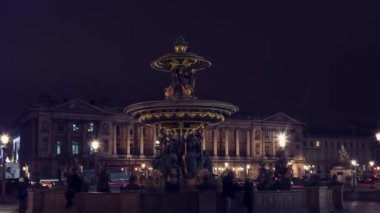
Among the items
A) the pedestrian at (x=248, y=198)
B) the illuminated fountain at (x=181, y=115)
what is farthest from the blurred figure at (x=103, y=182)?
the pedestrian at (x=248, y=198)

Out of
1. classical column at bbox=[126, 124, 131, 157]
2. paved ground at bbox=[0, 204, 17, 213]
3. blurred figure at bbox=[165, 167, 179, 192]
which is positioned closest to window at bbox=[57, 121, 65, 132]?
classical column at bbox=[126, 124, 131, 157]

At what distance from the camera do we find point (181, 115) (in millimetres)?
20312

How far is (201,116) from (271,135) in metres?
106

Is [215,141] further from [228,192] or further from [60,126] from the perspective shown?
[228,192]

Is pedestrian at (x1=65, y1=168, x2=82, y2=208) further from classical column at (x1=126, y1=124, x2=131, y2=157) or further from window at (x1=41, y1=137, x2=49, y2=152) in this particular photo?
classical column at (x1=126, y1=124, x2=131, y2=157)

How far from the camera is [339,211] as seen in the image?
20359 mm

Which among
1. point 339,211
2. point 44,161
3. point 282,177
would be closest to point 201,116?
point 282,177

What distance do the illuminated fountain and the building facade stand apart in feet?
221

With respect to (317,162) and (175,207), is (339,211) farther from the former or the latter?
(317,162)

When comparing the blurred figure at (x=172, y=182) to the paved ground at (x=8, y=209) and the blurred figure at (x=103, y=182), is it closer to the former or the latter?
the blurred figure at (x=103, y=182)

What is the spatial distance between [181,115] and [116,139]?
91.8 metres

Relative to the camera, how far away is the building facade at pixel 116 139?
331 ft

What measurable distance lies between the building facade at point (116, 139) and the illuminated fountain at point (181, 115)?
6722 cm

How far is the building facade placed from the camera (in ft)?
331
